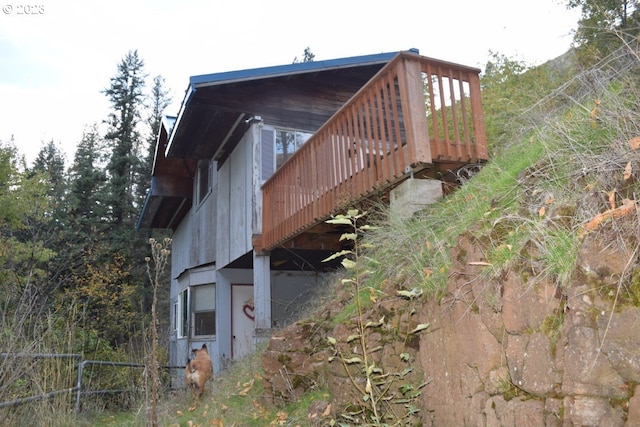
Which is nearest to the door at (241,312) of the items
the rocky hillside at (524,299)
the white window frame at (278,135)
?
the white window frame at (278,135)

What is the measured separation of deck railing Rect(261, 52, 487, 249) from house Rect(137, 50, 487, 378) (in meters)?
0.01

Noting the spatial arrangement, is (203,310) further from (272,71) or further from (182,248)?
(272,71)

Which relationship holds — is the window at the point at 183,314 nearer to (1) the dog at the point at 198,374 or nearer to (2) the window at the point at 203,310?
(2) the window at the point at 203,310

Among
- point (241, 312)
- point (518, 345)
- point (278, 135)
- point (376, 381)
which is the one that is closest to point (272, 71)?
point (278, 135)

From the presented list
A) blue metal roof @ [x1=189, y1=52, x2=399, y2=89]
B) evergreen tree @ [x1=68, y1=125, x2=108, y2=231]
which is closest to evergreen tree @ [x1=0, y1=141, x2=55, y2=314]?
evergreen tree @ [x1=68, y1=125, x2=108, y2=231]

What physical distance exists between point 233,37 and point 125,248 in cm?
1673

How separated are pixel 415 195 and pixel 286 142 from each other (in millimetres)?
5495

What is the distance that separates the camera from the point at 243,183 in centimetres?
1055

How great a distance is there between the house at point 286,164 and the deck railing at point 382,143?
0.05ft

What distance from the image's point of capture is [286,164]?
866 cm

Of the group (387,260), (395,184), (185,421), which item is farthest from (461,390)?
(185,421)

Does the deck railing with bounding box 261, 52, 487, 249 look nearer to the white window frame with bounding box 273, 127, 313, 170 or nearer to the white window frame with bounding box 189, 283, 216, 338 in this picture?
the white window frame with bounding box 273, 127, 313, 170

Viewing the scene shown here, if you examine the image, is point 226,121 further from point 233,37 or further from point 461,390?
point 461,390

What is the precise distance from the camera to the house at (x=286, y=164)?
573 cm
